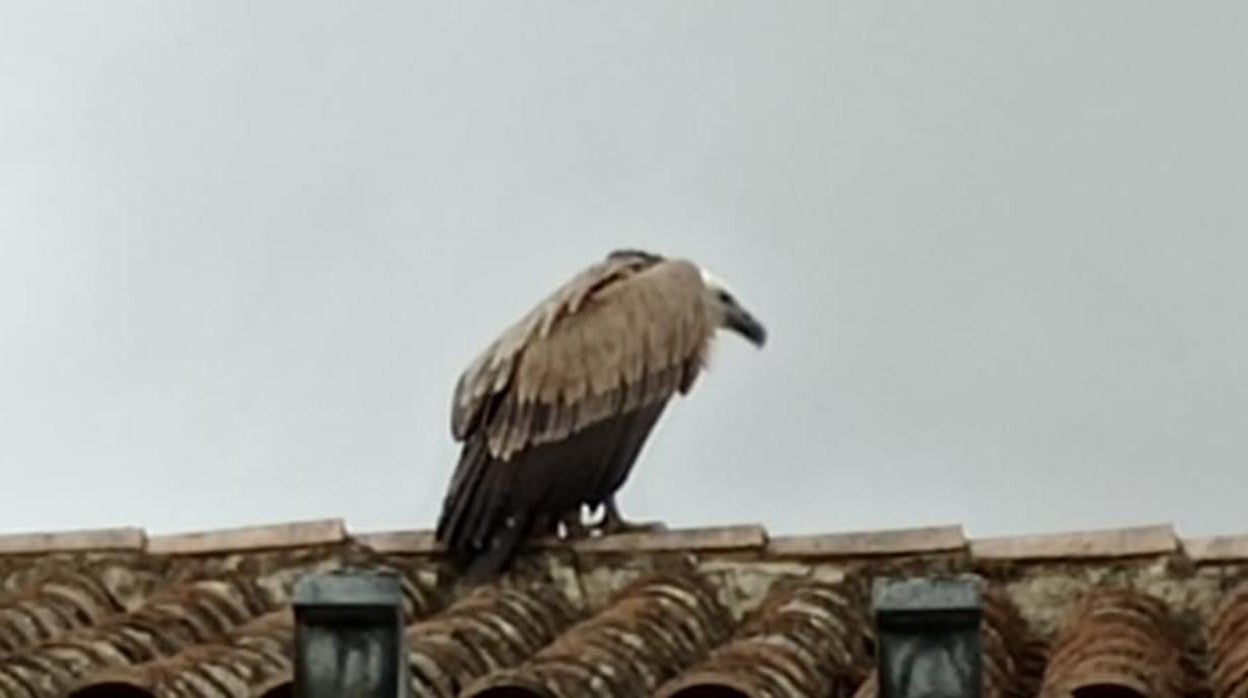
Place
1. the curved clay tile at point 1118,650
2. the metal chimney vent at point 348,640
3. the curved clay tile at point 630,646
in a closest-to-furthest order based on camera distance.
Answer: the metal chimney vent at point 348,640, the curved clay tile at point 1118,650, the curved clay tile at point 630,646

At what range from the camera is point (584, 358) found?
9477 mm

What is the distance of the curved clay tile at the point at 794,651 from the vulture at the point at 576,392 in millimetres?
1594

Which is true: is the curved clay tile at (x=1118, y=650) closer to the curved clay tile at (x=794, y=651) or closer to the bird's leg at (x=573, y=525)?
the curved clay tile at (x=794, y=651)

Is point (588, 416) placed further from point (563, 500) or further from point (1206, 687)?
point (1206, 687)

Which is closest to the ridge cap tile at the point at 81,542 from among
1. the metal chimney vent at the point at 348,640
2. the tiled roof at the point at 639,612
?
the tiled roof at the point at 639,612

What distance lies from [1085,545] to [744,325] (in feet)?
12.2

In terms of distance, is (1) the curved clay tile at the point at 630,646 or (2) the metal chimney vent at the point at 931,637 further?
(1) the curved clay tile at the point at 630,646

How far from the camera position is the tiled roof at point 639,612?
6.48 metres

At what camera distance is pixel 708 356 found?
10102 millimetres

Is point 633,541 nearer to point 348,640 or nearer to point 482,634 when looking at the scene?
point 482,634

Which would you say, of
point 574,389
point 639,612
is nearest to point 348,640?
point 639,612

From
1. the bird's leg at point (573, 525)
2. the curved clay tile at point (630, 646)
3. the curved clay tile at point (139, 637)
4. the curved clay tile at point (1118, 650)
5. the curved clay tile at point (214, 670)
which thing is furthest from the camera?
the bird's leg at point (573, 525)

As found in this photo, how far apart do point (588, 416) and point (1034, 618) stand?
7.92 feet

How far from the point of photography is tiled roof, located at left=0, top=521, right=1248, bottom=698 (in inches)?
255
